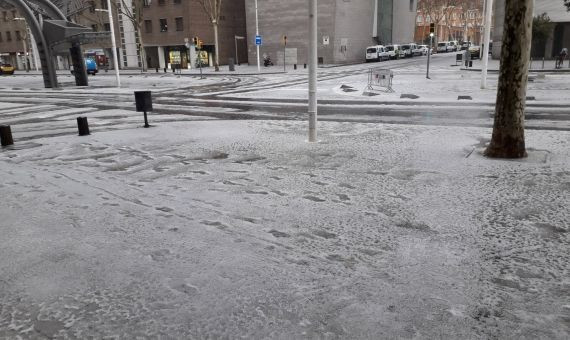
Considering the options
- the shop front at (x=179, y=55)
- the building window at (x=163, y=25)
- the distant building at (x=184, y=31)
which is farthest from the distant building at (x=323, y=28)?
the building window at (x=163, y=25)

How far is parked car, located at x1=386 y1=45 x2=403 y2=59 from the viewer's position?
51378 millimetres

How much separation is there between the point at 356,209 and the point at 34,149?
7.92m

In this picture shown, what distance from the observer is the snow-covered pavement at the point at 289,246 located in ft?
10.8

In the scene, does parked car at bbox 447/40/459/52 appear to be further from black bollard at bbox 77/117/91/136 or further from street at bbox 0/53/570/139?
black bollard at bbox 77/117/91/136

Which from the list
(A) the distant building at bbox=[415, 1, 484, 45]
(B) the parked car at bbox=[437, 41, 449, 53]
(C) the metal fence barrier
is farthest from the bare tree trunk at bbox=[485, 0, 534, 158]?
(A) the distant building at bbox=[415, 1, 484, 45]

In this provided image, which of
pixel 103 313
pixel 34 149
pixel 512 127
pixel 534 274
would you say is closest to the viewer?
pixel 103 313

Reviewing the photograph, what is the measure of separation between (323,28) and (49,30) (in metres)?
29.3

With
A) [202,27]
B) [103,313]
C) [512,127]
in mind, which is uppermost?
[202,27]

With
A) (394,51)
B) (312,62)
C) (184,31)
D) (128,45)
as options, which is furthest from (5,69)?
(312,62)

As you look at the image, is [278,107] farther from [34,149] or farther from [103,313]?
[103,313]

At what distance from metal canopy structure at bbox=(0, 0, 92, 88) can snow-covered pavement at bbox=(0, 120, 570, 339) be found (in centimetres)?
2221

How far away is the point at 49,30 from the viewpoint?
27.2m

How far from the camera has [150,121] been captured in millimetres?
13750

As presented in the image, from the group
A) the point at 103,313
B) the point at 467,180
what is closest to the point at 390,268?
Answer: the point at 103,313
